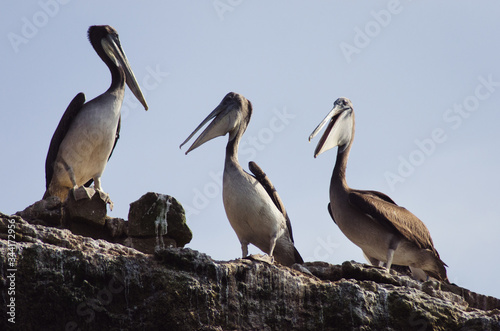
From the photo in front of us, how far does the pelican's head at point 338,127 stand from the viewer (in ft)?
49.0

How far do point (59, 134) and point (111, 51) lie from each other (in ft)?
6.95

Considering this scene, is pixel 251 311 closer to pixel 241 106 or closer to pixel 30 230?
pixel 30 230

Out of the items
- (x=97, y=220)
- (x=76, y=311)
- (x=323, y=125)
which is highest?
(x=323, y=125)

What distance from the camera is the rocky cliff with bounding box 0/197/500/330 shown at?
364 inches

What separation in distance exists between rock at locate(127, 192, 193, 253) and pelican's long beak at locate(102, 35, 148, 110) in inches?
136

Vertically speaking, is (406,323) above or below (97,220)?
below

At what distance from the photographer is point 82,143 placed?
45.0ft

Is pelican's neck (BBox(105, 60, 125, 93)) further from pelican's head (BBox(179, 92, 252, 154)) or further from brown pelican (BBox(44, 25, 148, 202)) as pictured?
pelican's head (BBox(179, 92, 252, 154))

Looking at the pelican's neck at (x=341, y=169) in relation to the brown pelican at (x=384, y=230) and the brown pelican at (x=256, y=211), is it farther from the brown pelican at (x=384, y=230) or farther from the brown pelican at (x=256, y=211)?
the brown pelican at (x=256, y=211)

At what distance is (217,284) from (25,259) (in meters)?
2.20

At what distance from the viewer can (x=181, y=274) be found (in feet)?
32.4

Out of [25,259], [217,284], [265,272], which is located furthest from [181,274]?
[25,259]

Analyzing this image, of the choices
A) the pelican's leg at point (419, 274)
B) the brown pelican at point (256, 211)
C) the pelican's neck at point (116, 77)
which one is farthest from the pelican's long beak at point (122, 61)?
the pelican's leg at point (419, 274)

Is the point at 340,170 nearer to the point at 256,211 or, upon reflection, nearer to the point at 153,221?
the point at 256,211
